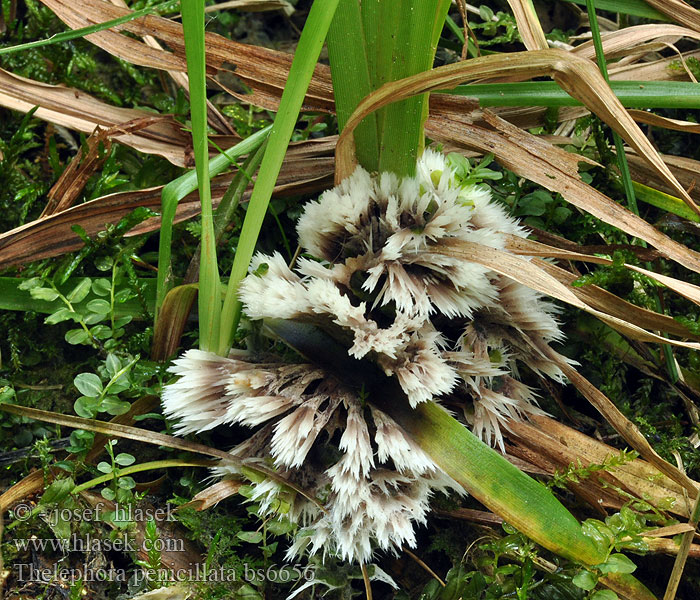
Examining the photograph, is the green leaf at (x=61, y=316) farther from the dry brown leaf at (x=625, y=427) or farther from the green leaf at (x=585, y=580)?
the green leaf at (x=585, y=580)

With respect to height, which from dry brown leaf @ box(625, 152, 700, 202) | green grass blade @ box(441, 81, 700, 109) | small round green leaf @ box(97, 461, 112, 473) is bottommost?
small round green leaf @ box(97, 461, 112, 473)

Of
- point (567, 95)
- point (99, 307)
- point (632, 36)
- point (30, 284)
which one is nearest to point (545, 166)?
point (567, 95)

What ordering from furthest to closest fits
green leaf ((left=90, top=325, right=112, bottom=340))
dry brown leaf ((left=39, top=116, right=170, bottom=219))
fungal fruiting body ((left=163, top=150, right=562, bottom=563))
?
dry brown leaf ((left=39, top=116, right=170, bottom=219))
green leaf ((left=90, top=325, right=112, bottom=340))
fungal fruiting body ((left=163, top=150, right=562, bottom=563))

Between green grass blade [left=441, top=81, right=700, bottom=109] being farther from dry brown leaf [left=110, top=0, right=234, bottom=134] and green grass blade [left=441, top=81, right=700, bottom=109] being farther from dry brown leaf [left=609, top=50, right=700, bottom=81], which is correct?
dry brown leaf [left=110, top=0, right=234, bottom=134]

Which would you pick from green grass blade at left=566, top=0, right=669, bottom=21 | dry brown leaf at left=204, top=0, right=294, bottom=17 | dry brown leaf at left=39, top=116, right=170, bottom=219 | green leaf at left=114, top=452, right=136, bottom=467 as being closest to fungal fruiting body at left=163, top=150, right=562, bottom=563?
green leaf at left=114, top=452, right=136, bottom=467

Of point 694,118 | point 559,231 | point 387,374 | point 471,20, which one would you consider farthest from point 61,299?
point 694,118

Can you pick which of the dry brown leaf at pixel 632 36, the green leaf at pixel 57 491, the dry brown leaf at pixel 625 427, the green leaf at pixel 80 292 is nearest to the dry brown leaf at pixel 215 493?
the green leaf at pixel 57 491

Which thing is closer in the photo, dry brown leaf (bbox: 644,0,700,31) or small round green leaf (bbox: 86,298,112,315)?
small round green leaf (bbox: 86,298,112,315)
